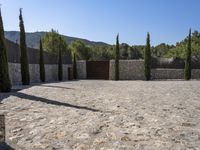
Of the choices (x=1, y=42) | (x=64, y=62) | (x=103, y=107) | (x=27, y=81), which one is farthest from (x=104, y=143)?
(x=64, y=62)

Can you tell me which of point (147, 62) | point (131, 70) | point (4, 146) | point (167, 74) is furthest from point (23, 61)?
point (4, 146)

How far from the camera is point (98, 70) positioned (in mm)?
35688

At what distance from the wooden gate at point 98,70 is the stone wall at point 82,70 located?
444mm

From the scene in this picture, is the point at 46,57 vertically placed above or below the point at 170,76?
above

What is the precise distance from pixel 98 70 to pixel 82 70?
2042 mm

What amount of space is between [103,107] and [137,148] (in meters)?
4.40

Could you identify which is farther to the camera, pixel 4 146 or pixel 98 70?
pixel 98 70

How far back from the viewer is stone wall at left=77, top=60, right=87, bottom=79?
36.2m

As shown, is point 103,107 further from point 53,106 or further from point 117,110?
point 53,106

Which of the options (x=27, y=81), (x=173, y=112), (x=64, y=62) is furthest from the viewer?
(x=64, y=62)

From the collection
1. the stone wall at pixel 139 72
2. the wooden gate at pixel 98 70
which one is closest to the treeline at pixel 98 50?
the stone wall at pixel 139 72

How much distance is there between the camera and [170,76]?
32500 millimetres

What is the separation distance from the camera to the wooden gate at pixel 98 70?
3513cm

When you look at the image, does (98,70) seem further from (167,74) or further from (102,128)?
(102,128)
